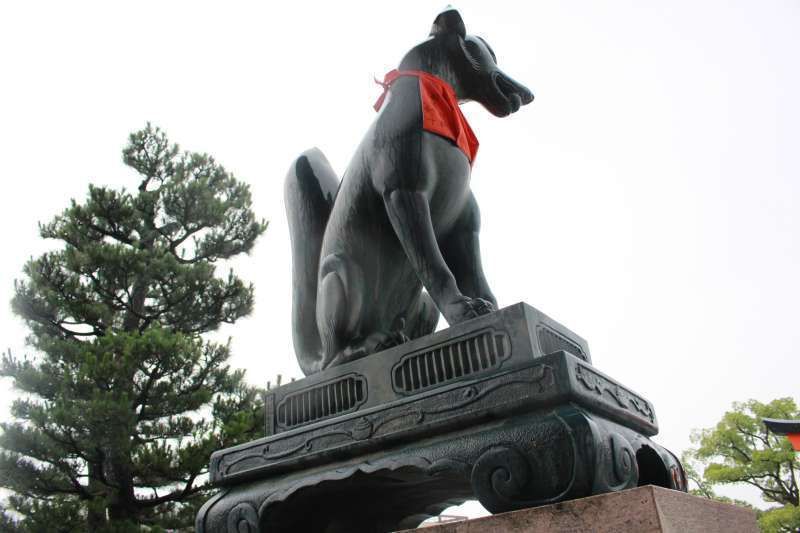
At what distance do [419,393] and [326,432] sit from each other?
28cm

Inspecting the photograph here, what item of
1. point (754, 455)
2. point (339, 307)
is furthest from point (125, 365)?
point (754, 455)

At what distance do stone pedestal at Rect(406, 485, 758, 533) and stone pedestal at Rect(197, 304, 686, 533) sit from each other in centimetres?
6

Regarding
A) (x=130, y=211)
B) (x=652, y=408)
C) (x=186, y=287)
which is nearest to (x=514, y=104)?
(x=652, y=408)

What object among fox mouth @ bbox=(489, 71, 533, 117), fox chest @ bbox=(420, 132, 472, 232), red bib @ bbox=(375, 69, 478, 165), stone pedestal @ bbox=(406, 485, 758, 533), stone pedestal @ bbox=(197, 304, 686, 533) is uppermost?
fox mouth @ bbox=(489, 71, 533, 117)

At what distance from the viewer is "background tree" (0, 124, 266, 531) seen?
793 centimetres

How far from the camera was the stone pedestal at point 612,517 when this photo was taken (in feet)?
3.26

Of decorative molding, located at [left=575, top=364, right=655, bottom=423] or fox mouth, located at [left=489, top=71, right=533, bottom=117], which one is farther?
fox mouth, located at [left=489, top=71, right=533, bottom=117]

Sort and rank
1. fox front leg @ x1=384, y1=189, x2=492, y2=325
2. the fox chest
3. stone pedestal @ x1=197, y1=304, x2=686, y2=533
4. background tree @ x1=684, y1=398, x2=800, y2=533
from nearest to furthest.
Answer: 1. stone pedestal @ x1=197, y1=304, x2=686, y2=533
2. fox front leg @ x1=384, y1=189, x2=492, y2=325
3. the fox chest
4. background tree @ x1=684, y1=398, x2=800, y2=533

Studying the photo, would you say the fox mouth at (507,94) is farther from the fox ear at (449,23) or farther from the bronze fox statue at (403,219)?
the fox ear at (449,23)

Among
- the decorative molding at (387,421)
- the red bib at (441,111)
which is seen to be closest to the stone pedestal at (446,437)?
the decorative molding at (387,421)

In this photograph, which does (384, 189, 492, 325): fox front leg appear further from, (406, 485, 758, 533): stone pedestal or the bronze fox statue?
(406, 485, 758, 533): stone pedestal

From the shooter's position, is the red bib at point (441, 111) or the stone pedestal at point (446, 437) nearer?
the stone pedestal at point (446, 437)

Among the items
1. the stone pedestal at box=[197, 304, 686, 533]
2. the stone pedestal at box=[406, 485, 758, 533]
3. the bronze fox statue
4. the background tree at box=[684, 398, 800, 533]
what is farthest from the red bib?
the background tree at box=[684, 398, 800, 533]

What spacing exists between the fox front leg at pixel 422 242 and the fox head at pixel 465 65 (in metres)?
0.59
